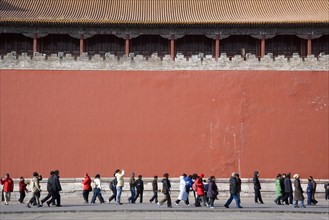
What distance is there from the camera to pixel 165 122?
2702cm

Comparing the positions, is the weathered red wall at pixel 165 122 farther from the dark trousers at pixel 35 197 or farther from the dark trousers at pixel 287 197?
the dark trousers at pixel 35 197

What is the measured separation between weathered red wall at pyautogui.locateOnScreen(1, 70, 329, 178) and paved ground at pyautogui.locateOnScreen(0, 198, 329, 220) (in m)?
5.56

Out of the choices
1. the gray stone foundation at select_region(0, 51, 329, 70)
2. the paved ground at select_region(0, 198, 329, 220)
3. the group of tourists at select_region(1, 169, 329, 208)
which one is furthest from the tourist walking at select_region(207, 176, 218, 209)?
the gray stone foundation at select_region(0, 51, 329, 70)

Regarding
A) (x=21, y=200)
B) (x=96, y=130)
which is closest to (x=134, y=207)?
(x=21, y=200)

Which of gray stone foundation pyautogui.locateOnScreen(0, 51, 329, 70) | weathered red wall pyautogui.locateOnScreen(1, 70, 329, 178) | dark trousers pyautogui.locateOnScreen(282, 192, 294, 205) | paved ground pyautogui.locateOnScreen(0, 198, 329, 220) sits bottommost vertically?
paved ground pyautogui.locateOnScreen(0, 198, 329, 220)

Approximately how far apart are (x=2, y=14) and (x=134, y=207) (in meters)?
12.8

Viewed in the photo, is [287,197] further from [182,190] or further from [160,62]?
[160,62]

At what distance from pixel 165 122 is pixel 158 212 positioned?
25.9 ft

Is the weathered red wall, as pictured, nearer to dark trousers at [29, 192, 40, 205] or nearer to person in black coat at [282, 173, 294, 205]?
person in black coat at [282, 173, 294, 205]

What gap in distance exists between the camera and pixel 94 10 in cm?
3109

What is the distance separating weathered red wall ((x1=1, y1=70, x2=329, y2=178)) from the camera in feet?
87.2

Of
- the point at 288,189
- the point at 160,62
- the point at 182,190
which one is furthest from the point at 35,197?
the point at 160,62

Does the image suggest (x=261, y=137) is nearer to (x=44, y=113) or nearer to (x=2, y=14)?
(x=44, y=113)

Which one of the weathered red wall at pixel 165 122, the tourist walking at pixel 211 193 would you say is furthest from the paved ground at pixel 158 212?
the weathered red wall at pixel 165 122
